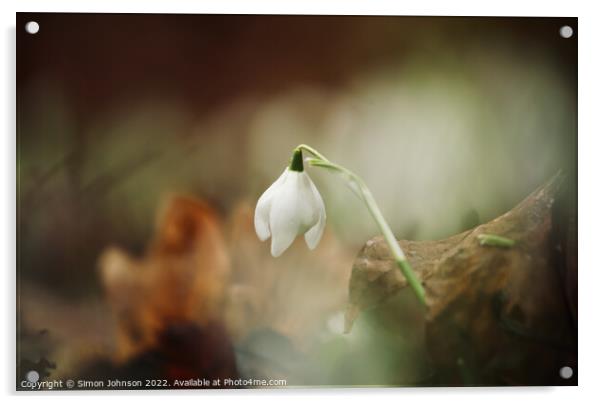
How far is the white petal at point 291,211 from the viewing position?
46.3 inches

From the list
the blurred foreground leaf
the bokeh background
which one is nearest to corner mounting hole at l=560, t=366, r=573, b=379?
the blurred foreground leaf

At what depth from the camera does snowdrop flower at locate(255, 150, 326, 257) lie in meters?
1.18

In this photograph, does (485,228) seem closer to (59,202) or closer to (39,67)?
(59,202)

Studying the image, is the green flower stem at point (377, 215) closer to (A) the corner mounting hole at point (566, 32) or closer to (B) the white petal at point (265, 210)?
(B) the white petal at point (265, 210)

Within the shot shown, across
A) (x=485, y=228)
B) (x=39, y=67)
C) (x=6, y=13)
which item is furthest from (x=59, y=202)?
(x=485, y=228)

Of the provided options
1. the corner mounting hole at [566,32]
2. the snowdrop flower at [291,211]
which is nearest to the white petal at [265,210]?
the snowdrop flower at [291,211]

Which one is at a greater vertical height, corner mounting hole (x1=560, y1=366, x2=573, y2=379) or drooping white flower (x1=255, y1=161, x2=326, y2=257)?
drooping white flower (x1=255, y1=161, x2=326, y2=257)

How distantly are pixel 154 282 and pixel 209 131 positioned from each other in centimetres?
35

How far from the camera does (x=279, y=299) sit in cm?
120

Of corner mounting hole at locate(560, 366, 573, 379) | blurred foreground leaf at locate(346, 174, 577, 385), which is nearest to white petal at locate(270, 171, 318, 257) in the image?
blurred foreground leaf at locate(346, 174, 577, 385)

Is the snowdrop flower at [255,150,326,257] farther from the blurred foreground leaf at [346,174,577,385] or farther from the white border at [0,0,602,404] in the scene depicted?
the white border at [0,0,602,404]

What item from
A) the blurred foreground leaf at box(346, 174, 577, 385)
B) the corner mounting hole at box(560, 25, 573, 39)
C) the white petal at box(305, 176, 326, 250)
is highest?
the corner mounting hole at box(560, 25, 573, 39)

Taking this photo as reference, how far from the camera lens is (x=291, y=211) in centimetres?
117

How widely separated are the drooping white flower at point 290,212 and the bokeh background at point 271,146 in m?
0.02
